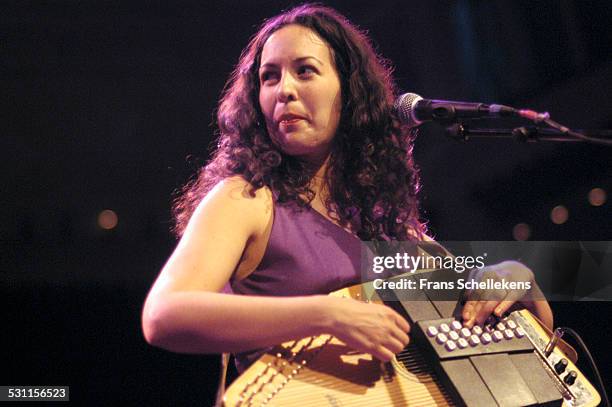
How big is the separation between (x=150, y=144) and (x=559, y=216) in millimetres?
2754

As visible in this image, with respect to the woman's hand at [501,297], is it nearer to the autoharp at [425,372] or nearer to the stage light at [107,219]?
the autoharp at [425,372]

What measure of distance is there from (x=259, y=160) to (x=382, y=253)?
49 centimetres

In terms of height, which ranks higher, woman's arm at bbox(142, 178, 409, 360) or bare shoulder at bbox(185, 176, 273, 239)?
bare shoulder at bbox(185, 176, 273, 239)

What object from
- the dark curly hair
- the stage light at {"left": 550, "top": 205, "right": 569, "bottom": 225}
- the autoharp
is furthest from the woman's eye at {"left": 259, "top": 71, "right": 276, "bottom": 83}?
the stage light at {"left": 550, "top": 205, "right": 569, "bottom": 225}

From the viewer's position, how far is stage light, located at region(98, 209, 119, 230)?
381cm

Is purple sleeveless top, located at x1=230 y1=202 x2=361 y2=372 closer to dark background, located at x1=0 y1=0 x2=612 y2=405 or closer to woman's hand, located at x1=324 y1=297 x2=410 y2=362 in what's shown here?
woman's hand, located at x1=324 y1=297 x2=410 y2=362

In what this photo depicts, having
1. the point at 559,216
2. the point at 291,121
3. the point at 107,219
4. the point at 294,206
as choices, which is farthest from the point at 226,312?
the point at 559,216

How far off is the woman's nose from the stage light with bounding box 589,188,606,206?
299 cm

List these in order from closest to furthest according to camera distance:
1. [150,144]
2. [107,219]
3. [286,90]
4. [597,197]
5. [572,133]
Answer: [572,133] < [286,90] < [107,219] < [150,144] < [597,197]

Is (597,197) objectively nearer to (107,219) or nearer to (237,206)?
(107,219)

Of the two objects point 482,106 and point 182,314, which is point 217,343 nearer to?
point 182,314

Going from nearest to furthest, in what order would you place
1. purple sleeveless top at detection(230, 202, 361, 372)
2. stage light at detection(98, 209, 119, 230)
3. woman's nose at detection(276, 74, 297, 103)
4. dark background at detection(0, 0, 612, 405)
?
purple sleeveless top at detection(230, 202, 361, 372) → woman's nose at detection(276, 74, 297, 103) → dark background at detection(0, 0, 612, 405) → stage light at detection(98, 209, 119, 230)

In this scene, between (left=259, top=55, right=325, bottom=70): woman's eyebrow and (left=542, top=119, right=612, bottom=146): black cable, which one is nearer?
(left=542, top=119, right=612, bottom=146): black cable

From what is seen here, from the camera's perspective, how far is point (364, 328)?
5.05 feet
